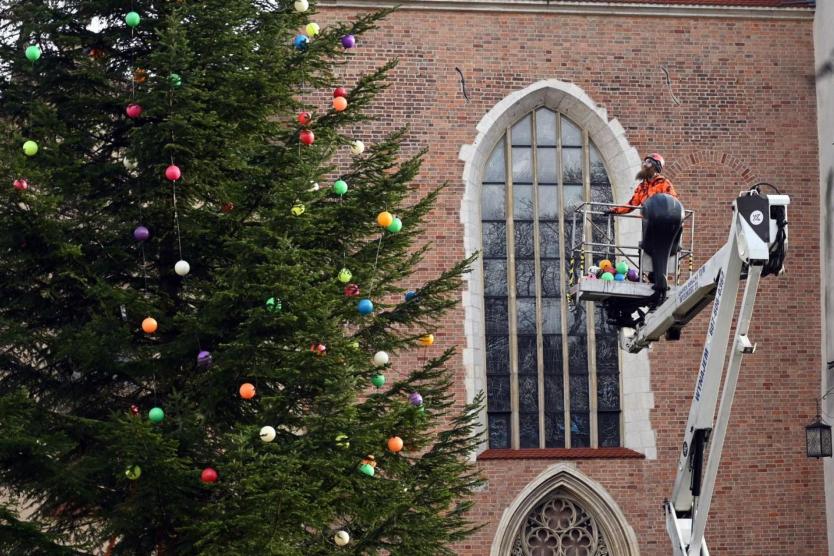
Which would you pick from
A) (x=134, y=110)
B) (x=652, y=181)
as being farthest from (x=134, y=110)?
(x=652, y=181)

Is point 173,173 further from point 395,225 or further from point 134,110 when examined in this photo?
point 395,225

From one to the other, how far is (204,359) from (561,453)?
8.30 meters

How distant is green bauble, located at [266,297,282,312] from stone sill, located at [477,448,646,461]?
789 cm

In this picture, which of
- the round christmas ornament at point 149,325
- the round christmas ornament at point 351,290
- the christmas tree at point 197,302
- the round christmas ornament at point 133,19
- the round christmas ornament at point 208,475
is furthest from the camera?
the round christmas ornament at point 351,290

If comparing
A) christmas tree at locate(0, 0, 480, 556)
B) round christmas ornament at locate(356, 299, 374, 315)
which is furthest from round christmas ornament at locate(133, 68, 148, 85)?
round christmas ornament at locate(356, 299, 374, 315)

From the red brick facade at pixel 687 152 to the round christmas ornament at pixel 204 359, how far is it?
25.1 feet

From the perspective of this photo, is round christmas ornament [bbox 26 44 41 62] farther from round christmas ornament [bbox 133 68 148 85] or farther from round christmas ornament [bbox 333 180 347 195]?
round christmas ornament [bbox 333 180 347 195]

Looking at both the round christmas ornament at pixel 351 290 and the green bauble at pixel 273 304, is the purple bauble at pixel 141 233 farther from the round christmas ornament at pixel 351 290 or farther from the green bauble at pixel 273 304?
the round christmas ornament at pixel 351 290

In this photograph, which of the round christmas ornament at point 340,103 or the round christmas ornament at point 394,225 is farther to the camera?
the round christmas ornament at point 340,103

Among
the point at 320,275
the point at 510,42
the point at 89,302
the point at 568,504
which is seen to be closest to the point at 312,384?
the point at 320,275

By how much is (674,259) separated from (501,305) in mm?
8027

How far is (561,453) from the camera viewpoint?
57.6ft

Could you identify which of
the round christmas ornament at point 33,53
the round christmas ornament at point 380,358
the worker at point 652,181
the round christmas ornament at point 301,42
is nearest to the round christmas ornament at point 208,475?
the round christmas ornament at point 380,358

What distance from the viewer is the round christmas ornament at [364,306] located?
1042 cm
